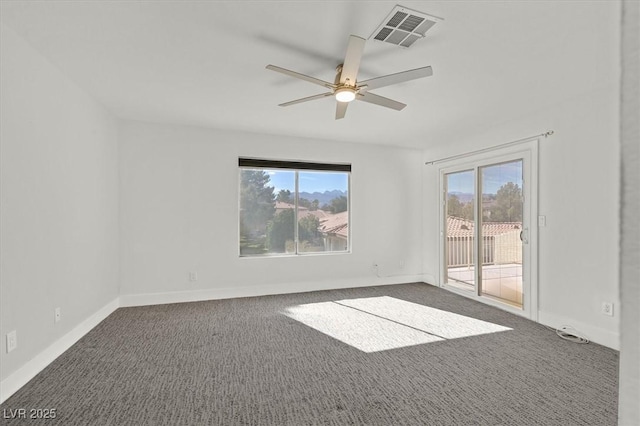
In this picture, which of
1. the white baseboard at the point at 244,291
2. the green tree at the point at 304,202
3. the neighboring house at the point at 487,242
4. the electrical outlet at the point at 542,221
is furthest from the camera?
the green tree at the point at 304,202

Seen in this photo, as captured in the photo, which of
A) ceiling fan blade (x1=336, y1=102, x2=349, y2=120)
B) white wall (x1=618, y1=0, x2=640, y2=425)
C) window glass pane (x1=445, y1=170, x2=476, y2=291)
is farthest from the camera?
window glass pane (x1=445, y1=170, x2=476, y2=291)

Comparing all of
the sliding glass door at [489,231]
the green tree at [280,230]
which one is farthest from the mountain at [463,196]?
the green tree at [280,230]

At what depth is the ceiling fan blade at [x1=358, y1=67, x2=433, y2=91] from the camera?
2305 mm

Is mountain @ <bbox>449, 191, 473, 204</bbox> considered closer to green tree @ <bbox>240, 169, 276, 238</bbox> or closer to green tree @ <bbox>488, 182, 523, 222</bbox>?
green tree @ <bbox>488, 182, 523, 222</bbox>

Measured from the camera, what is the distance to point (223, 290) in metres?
4.62

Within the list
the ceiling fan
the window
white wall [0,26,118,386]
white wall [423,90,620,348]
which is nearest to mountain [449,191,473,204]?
white wall [423,90,620,348]

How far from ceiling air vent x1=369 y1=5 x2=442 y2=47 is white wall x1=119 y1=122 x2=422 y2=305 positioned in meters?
2.86

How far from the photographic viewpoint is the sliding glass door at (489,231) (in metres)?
3.93

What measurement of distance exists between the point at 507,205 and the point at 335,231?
8.24 ft

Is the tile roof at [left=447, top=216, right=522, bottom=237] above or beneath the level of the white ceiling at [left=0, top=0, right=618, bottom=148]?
beneath

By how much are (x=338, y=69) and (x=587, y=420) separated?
289 cm

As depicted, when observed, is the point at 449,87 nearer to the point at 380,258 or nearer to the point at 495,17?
the point at 495,17

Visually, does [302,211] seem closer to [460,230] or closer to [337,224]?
[337,224]

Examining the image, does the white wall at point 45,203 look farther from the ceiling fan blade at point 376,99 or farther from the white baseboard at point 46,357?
the ceiling fan blade at point 376,99
